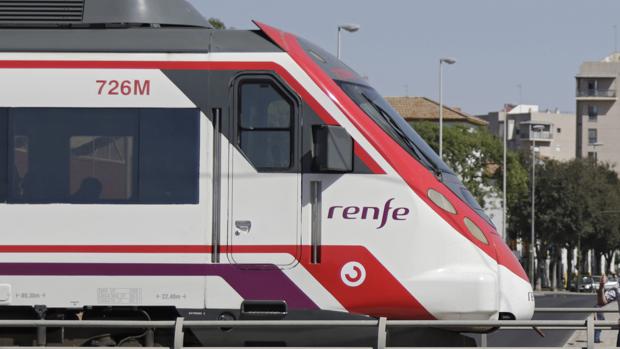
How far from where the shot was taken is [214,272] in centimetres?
1302

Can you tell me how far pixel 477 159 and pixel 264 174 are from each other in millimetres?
83697

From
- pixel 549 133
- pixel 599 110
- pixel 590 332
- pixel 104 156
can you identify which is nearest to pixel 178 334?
pixel 104 156

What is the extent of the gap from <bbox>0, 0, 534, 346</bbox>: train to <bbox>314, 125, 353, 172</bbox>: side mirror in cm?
1

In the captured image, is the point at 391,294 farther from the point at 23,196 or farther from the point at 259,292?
the point at 23,196

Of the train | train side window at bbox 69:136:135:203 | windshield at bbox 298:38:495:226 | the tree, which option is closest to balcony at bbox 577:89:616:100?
the tree

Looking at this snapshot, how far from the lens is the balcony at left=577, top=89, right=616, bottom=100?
6775 inches

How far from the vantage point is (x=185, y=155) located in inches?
520

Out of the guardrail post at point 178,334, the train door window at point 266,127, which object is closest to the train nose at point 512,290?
the train door window at point 266,127

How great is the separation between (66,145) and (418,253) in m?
3.34

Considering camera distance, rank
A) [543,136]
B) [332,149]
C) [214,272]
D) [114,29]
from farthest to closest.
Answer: [543,136], [114,29], [332,149], [214,272]

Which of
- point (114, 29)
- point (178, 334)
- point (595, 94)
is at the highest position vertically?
point (595, 94)

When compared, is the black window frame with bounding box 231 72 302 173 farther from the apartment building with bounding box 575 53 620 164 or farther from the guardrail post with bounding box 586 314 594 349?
the apartment building with bounding box 575 53 620 164

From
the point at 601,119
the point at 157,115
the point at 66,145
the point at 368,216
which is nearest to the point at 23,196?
the point at 66,145

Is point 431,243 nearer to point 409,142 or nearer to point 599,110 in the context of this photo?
point 409,142
